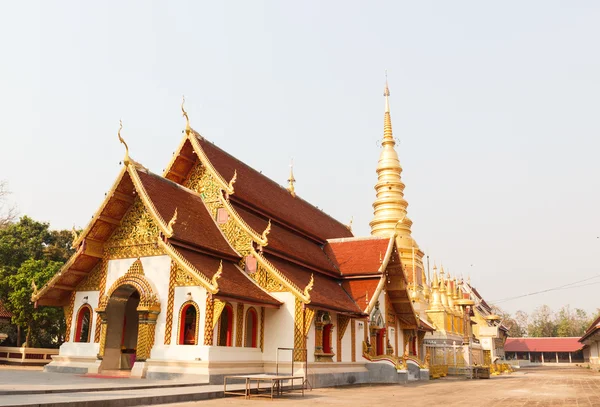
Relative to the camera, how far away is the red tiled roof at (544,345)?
2612 inches

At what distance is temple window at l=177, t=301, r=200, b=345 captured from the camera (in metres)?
13.5

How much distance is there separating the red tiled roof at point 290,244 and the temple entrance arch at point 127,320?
11.7 ft

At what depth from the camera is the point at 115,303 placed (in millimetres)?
15500

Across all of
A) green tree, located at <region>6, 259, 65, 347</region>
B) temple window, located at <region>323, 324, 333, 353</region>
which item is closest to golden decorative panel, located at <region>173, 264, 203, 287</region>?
temple window, located at <region>323, 324, 333, 353</region>

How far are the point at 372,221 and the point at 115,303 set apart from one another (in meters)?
20.4

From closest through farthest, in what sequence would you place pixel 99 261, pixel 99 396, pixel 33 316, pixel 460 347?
1. pixel 99 396
2. pixel 99 261
3. pixel 33 316
4. pixel 460 347

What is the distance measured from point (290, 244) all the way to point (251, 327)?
387 centimetres

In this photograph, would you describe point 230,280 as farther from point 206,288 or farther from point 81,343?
point 81,343

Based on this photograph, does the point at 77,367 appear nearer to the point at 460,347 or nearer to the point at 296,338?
the point at 296,338

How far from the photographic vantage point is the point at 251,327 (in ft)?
49.7

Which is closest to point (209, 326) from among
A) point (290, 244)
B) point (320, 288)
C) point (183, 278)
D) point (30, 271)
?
point (183, 278)

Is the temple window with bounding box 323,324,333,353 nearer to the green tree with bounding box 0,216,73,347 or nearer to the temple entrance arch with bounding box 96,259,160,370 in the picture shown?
the temple entrance arch with bounding box 96,259,160,370

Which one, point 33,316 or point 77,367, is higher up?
point 33,316

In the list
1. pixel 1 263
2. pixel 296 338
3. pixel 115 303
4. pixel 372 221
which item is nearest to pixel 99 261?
pixel 115 303
